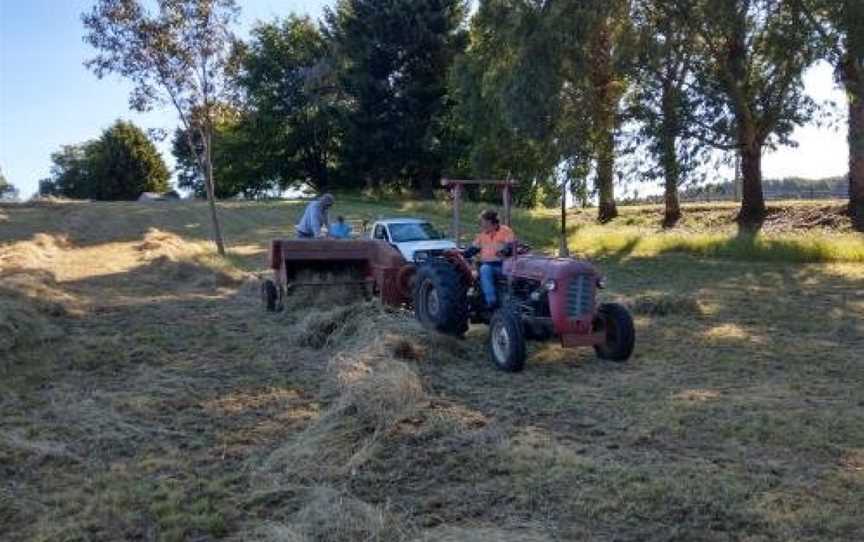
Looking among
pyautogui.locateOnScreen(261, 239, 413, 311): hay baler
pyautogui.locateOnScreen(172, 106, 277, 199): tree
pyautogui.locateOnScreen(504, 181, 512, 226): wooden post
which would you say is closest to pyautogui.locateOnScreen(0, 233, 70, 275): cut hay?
pyautogui.locateOnScreen(261, 239, 413, 311): hay baler

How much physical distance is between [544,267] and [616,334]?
39.4 inches

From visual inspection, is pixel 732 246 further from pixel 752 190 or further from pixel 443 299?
pixel 443 299

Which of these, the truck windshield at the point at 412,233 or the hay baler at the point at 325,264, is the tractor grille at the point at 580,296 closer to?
the hay baler at the point at 325,264

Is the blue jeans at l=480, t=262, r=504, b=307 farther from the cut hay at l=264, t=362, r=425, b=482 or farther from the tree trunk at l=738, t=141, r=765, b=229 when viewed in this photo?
the tree trunk at l=738, t=141, r=765, b=229

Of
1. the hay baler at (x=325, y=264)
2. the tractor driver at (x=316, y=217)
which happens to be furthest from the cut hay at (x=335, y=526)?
the tractor driver at (x=316, y=217)

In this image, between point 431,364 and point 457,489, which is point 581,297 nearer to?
point 431,364

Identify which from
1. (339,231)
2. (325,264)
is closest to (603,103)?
(339,231)

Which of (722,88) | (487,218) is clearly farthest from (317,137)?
(487,218)

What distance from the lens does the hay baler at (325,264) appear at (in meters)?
12.2

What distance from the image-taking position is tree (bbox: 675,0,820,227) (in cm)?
1836

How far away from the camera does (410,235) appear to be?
50.6ft

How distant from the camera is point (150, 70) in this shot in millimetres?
20938

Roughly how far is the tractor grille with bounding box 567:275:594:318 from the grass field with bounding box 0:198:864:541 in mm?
564

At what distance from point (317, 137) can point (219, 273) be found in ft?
139
